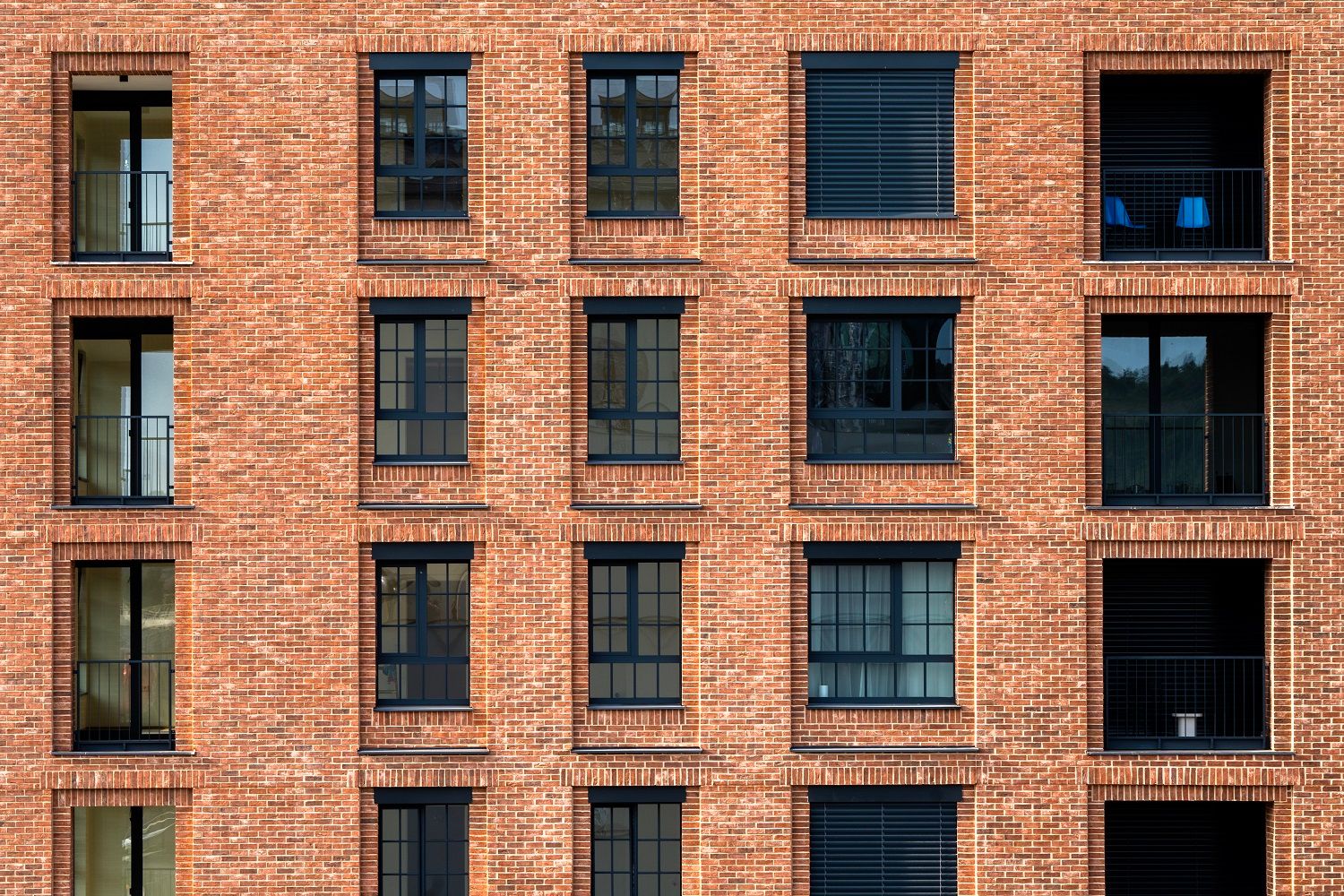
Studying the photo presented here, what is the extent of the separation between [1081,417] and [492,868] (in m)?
10.2

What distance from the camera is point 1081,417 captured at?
17.7 metres

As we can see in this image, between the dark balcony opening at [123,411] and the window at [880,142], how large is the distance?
9.76m

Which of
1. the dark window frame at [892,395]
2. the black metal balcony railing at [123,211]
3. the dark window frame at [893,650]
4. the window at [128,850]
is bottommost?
the window at [128,850]

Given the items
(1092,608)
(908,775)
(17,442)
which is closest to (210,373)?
(17,442)

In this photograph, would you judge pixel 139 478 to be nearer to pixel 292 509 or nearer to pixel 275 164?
pixel 292 509

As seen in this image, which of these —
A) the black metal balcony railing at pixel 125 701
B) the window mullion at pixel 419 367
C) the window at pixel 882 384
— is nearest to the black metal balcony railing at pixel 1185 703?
the window at pixel 882 384

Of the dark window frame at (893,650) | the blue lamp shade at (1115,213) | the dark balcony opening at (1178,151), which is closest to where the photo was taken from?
the dark window frame at (893,650)

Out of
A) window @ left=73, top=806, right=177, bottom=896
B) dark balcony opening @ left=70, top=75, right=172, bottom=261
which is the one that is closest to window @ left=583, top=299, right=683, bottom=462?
dark balcony opening @ left=70, top=75, right=172, bottom=261

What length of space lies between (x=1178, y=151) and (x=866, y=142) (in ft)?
15.8

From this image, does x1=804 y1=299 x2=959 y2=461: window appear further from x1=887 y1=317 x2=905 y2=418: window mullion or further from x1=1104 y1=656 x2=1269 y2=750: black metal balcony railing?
x1=1104 y1=656 x2=1269 y2=750: black metal balcony railing

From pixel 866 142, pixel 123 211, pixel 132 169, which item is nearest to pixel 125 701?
pixel 123 211

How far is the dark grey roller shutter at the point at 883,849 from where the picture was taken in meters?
17.5

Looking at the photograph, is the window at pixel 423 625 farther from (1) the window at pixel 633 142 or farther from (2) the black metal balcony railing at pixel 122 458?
(1) the window at pixel 633 142

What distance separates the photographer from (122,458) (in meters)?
18.3
